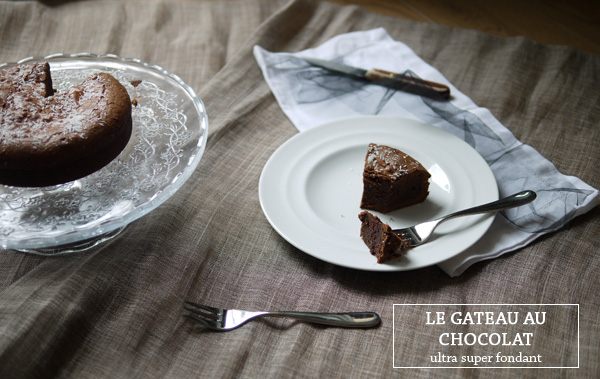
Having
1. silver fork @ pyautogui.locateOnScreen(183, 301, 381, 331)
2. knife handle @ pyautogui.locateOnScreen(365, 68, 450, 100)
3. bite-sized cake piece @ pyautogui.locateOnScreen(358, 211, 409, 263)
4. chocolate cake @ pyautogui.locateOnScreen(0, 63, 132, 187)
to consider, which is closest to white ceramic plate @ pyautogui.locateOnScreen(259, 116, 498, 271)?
bite-sized cake piece @ pyautogui.locateOnScreen(358, 211, 409, 263)

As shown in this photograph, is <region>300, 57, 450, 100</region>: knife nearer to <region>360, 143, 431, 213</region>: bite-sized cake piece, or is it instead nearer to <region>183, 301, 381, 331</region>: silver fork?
<region>360, 143, 431, 213</region>: bite-sized cake piece

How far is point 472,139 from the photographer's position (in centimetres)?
179

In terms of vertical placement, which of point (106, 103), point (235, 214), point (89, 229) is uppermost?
point (106, 103)

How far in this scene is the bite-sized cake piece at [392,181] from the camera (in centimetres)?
149

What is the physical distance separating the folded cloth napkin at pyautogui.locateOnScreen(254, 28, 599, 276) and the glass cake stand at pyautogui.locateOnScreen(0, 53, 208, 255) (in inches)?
17.7

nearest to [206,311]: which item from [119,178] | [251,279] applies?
[251,279]

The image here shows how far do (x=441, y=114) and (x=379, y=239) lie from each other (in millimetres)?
714

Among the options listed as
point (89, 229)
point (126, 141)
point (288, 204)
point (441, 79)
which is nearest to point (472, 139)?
point (441, 79)

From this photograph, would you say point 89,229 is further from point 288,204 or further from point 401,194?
point 401,194

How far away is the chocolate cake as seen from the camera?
4.34 ft

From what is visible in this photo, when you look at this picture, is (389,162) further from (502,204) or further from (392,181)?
(502,204)

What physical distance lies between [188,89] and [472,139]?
3.06 ft

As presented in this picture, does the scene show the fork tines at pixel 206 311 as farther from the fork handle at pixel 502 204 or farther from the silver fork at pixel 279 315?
the fork handle at pixel 502 204

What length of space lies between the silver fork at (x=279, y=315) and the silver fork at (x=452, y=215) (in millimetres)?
242
